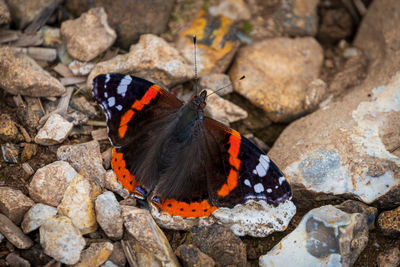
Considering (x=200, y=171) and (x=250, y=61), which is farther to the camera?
(x=250, y=61)

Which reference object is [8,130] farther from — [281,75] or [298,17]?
[298,17]

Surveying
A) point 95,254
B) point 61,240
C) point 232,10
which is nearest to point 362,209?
point 95,254

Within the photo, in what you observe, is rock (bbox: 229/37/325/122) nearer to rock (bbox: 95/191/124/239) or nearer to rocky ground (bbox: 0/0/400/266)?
rocky ground (bbox: 0/0/400/266)

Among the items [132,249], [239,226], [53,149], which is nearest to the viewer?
[132,249]

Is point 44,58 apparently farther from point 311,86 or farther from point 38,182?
point 311,86

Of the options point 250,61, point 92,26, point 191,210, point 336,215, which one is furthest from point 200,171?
point 92,26

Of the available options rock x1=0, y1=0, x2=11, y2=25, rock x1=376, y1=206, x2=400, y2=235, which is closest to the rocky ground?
rock x1=376, y1=206, x2=400, y2=235
